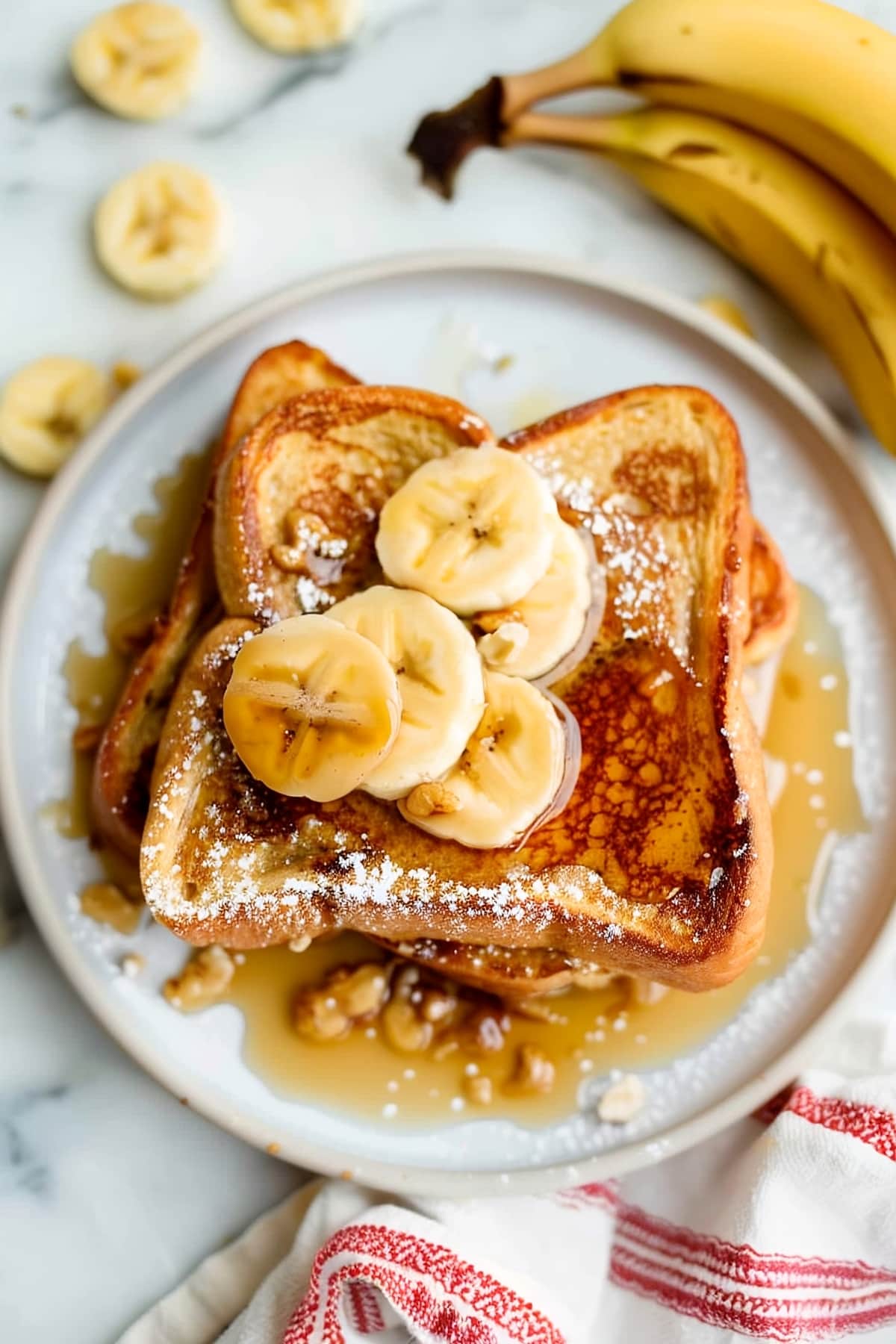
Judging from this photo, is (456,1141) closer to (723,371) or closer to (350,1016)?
(350,1016)

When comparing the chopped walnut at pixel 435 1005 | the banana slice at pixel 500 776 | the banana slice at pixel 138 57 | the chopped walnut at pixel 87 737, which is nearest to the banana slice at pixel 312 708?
the banana slice at pixel 500 776

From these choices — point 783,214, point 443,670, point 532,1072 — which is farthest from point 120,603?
point 783,214

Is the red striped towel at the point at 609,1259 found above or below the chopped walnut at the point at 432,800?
below

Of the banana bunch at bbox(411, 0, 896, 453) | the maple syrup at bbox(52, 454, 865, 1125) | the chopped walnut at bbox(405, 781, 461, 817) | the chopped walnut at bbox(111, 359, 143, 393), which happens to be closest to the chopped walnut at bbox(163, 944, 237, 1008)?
the maple syrup at bbox(52, 454, 865, 1125)

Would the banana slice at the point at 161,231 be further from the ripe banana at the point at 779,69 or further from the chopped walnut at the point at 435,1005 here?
the chopped walnut at the point at 435,1005

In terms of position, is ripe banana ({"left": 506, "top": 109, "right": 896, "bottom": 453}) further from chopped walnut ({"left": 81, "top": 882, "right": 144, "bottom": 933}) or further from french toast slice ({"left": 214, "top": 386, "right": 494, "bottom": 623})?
chopped walnut ({"left": 81, "top": 882, "right": 144, "bottom": 933})

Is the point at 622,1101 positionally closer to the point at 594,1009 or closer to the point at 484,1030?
the point at 594,1009

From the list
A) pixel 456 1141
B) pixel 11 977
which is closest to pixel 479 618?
pixel 456 1141
